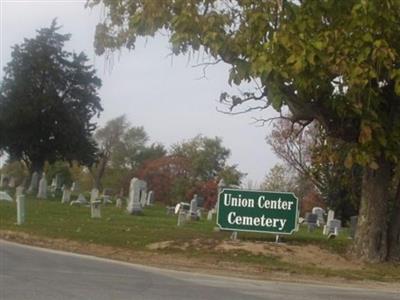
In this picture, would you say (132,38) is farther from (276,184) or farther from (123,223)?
(276,184)

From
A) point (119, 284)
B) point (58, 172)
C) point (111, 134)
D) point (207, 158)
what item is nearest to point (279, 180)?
point (207, 158)

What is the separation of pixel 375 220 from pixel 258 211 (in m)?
3.42

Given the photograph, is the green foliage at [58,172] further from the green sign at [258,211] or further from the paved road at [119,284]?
the paved road at [119,284]

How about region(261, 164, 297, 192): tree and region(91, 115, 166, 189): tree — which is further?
region(91, 115, 166, 189): tree

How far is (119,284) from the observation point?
12.3 m

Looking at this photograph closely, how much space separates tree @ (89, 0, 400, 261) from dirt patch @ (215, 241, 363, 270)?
0.81 m

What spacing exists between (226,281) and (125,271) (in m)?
2.00

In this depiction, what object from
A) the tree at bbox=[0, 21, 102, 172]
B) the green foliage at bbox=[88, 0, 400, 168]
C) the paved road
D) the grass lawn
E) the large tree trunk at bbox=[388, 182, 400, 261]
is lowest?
the paved road

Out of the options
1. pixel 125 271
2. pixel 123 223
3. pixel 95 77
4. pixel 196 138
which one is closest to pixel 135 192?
pixel 123 223

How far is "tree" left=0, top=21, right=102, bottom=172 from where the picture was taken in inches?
2222

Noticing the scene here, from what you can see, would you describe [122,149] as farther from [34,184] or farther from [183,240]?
[183,240]

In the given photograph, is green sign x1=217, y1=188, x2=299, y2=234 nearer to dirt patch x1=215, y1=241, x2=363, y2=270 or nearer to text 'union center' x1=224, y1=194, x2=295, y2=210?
text 'union center' x1=224, y1=194, x2=295, y2=210

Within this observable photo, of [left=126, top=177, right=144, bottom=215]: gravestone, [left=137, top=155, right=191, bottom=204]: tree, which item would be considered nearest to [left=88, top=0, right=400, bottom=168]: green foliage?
[left=126, top=177, right=144, bottom=215]: gravestone

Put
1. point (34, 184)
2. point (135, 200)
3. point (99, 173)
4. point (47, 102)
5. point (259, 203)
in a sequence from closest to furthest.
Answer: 1. point (259, 203)
2. point (135, 200)
3. point (34, 184)
4. point (47, 102)
5. point (99, 173)
